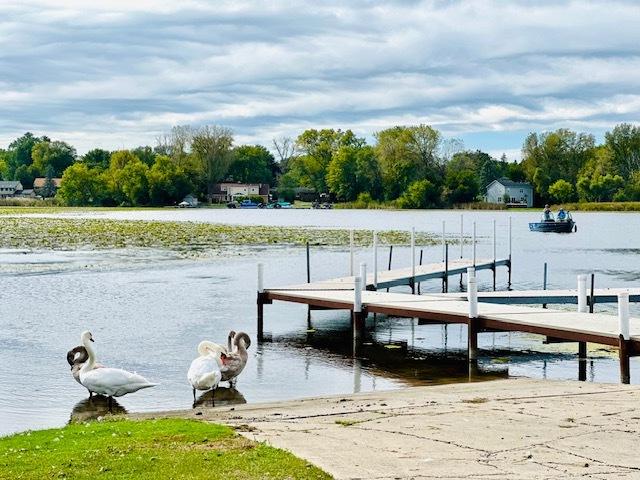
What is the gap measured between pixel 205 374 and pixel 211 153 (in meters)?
159

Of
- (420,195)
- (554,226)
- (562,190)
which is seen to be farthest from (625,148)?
(554,226)

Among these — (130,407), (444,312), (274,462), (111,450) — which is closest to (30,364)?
(130,407)

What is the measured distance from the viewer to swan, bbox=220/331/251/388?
17.6 m

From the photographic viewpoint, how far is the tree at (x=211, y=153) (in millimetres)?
172250

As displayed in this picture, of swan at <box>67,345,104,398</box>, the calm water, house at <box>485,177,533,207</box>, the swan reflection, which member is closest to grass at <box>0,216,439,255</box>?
the calm water

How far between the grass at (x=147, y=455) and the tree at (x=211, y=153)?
162m

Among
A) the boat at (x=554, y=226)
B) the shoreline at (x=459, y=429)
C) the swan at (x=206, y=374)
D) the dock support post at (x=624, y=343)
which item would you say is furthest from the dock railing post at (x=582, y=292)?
the boat at (x=554, y=226)

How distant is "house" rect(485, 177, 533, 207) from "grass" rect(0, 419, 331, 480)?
5812 inches

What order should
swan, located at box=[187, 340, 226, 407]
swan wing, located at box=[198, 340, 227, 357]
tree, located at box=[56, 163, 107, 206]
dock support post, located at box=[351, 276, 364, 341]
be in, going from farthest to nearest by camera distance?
tree, located at box=[56, 163, 107, 206] < dock support post, located at box=[351, 276, 364, 341] < swan wing, located at box=[198, 340, 227, 357] < swan, located at box=[187, 340, 226, 407]

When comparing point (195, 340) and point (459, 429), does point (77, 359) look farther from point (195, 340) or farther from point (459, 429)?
point (459, 429)

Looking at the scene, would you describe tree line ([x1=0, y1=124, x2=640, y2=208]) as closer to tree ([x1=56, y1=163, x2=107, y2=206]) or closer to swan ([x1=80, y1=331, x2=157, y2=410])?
tree ([x1=56, y1=163, x2=107, y2=206])

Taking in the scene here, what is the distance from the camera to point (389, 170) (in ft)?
486

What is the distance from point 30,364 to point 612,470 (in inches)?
544

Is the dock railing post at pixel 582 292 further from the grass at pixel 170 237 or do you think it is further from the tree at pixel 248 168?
the tree at pixel 248 168
